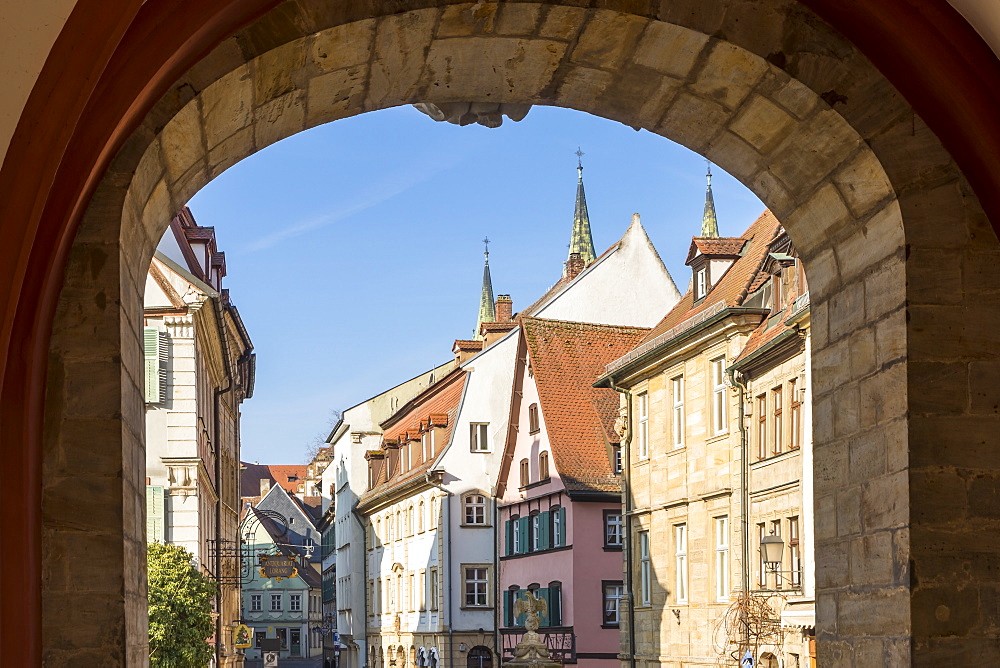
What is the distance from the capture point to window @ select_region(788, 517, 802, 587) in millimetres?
18562

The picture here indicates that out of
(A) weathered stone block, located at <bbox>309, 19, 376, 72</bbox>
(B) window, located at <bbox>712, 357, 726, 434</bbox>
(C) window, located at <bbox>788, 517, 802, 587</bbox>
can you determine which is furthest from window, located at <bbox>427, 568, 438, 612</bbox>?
(A) weathered stone block, located at <bbox>309, 19, 376, 72</bbox>

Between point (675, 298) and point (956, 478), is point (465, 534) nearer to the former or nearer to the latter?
point (675, 298)

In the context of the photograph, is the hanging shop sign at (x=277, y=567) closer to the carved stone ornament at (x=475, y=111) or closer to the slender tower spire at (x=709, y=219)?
the carved stone ornament at (x=475, y=111)

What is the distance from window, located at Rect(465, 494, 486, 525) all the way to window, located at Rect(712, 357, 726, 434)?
51.3 ft

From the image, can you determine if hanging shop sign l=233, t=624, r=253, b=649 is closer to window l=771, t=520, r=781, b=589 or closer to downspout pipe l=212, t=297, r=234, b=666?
downspout pipe l=212, t=297, r=234, b=666

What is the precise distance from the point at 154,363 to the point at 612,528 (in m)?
12.5

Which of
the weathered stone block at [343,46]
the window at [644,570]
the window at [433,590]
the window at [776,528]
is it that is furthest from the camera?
the window at [433,590]

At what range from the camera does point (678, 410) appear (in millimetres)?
24953

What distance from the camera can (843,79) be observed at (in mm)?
5098

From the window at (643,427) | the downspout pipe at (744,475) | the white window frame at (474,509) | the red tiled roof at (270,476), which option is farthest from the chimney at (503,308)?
the red tiled roof at (270,476)

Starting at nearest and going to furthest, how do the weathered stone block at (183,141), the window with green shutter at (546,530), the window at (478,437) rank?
the weathered stone block at (183,141)
the window with green shutter at (546,530)
the window at (478,437)

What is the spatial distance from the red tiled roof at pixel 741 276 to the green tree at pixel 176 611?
9.30 metres

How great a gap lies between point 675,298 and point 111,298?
3314cm

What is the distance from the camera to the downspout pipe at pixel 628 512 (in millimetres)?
26406
